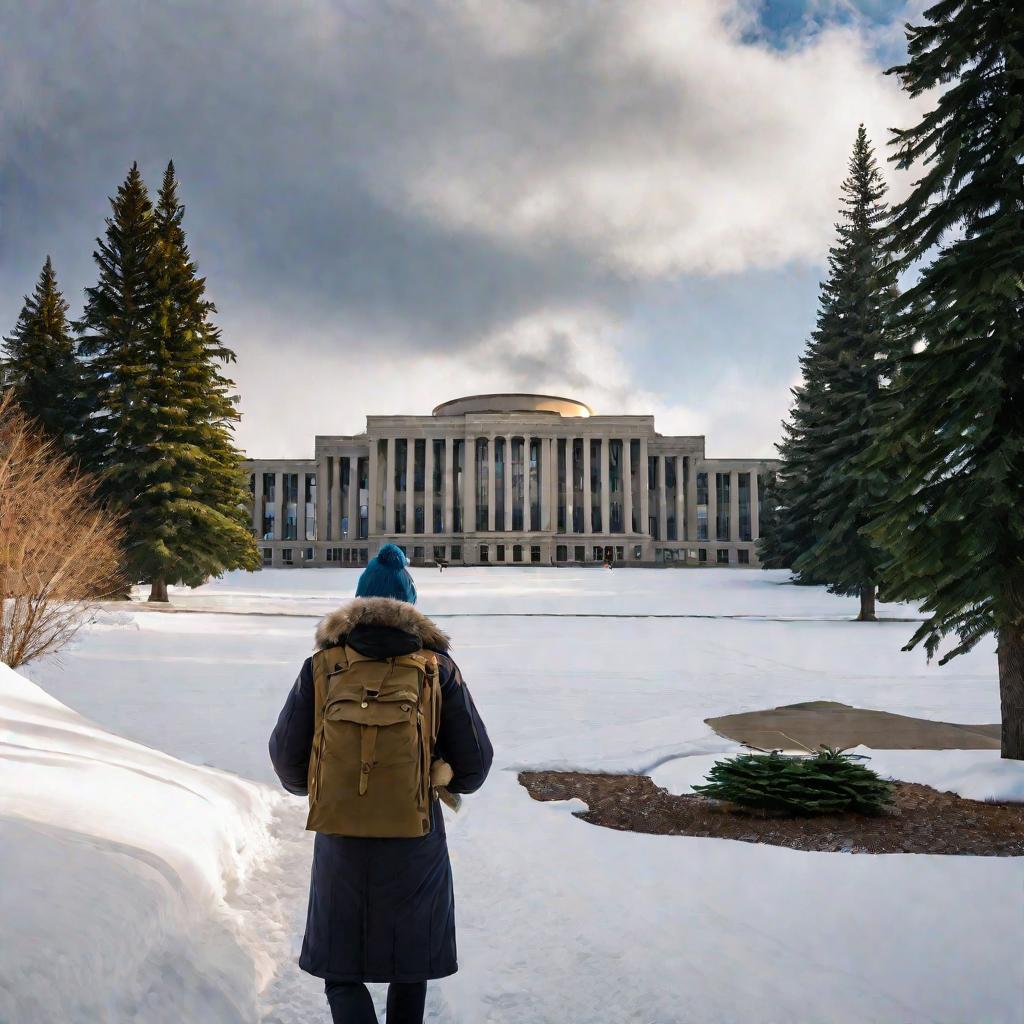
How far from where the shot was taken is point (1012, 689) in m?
8.35

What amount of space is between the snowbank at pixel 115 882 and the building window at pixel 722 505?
9906 centimetres

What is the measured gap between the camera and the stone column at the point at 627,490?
96.0m

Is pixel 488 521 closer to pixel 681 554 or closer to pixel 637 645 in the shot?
pixel 681 554

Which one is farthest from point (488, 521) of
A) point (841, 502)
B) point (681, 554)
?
point (841, 502)

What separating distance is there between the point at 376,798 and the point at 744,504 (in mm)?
103886

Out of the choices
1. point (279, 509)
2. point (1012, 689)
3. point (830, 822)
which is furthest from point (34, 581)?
point (279, 509)

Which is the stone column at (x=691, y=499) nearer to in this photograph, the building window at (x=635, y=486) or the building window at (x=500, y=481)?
the building window at (x=635, y=486)

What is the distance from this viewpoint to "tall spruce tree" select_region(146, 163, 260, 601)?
104 feet

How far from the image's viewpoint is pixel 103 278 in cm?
3503

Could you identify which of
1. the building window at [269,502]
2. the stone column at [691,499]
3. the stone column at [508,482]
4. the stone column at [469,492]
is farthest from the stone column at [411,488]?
the stone column at [691,499]

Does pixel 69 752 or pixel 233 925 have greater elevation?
pixel 69 752

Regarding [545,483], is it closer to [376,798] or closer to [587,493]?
A: [587,493]

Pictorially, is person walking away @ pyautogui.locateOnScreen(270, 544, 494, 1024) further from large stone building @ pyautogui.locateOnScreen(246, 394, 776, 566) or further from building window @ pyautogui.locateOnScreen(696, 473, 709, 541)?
building window @ pyautogui.locateOnScreen(696, 473, 709, 541)

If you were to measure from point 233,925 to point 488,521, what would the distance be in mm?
90791
